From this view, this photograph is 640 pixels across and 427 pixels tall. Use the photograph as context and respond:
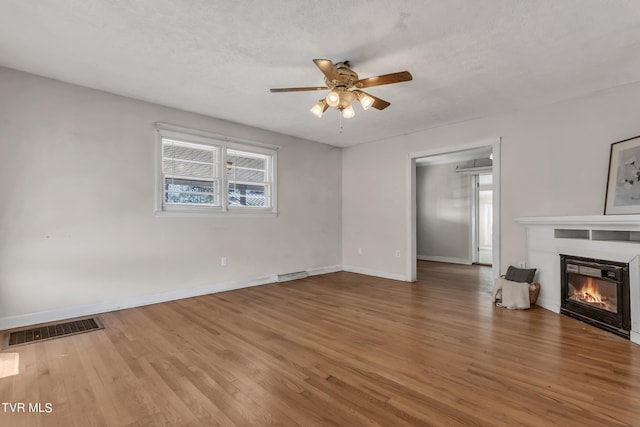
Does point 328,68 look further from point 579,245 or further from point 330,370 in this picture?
point 579,245

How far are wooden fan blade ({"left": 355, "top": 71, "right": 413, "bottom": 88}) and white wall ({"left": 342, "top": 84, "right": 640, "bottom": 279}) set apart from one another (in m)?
2.58

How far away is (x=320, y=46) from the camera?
2613 mm

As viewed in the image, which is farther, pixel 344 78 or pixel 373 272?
pixel 373 272

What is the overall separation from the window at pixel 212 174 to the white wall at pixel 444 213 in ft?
16.2

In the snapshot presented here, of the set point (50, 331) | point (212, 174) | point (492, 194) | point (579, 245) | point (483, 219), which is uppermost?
point (212, 174)

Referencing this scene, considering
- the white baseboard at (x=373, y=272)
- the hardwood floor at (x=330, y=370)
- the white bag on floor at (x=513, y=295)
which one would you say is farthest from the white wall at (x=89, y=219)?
the white bag on floor at (x=513, y=295)

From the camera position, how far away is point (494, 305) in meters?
3.88

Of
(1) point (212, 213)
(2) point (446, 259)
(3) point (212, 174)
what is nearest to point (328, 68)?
(3) point (212, 174)

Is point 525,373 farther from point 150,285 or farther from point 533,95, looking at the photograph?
point 150,285

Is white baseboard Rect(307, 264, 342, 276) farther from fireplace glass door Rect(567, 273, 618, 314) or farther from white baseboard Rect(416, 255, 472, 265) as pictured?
fireplace glass door Rect(567, 273, 618, 314)

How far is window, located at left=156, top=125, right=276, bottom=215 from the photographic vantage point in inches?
166

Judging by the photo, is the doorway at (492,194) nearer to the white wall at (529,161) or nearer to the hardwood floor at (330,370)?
the white wall at (529,161)

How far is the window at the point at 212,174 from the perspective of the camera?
422 cm

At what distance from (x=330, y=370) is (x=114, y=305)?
9.80 feet
